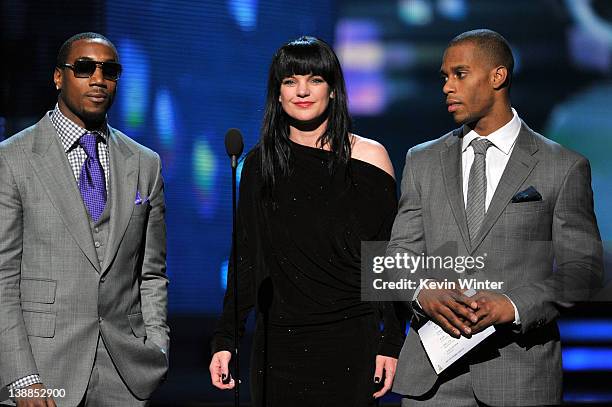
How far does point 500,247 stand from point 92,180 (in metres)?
1.32

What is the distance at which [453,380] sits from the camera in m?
3.05

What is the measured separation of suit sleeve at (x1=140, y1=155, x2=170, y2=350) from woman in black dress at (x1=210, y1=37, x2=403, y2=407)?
0.24 m

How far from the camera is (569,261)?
3.01 meters

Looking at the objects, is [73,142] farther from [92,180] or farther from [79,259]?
[79,259]

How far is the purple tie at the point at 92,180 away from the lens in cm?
326

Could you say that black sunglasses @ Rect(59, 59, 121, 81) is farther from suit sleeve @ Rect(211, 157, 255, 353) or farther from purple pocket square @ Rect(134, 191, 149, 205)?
suit sleeve @ Rect(211, 157, 255, 353)

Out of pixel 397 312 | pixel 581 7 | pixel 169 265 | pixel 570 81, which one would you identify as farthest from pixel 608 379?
pixel 397 312

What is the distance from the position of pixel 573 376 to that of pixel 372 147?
117 inches

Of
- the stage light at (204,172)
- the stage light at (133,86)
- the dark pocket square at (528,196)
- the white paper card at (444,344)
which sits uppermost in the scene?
the stage light at (133,86)


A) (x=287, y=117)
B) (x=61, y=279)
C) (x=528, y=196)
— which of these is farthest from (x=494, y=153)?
(x=61, y=279)

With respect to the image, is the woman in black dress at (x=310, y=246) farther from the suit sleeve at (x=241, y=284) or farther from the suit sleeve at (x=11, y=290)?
the suit sleeve at (x=11, y=290)

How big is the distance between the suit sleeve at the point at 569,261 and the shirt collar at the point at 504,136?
21cm

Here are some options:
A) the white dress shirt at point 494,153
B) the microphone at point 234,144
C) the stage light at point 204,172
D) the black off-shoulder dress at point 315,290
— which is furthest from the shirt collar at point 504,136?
the stage light at point 204,172

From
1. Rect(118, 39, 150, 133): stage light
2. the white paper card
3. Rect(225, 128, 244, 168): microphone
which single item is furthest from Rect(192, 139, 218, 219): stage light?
the white paper card
